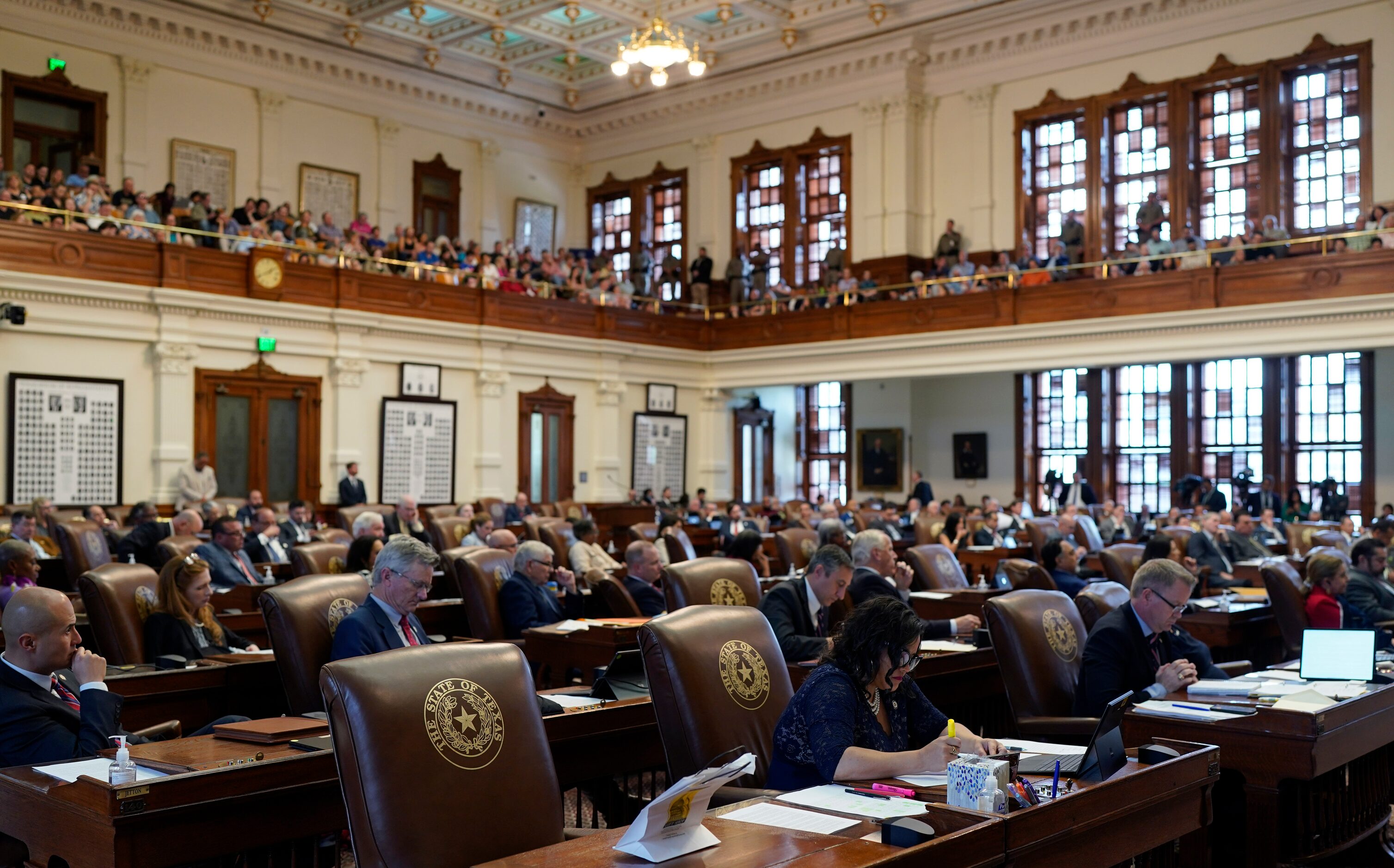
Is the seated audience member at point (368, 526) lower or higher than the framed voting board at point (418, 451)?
lower

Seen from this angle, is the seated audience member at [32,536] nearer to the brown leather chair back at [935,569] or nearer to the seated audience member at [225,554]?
the seated audience member at [225,554]

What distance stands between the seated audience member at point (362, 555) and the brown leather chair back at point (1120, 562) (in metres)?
4.68

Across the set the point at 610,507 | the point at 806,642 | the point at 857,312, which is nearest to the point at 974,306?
the point at 857,312

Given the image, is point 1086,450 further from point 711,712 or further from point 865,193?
point 711,712

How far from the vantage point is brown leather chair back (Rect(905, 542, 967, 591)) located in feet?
27.3

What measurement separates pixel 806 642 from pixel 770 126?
18.6 meters

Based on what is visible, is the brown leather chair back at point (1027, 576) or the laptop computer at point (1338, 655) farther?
the brown leather chair back at point (1027, 576)

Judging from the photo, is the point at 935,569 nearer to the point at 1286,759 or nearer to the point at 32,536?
the point at 1286,759

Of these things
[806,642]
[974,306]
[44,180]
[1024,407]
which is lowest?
[806,642]

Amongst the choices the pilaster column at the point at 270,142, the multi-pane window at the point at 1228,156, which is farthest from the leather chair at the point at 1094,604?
the pilaster column at the point at 270,142

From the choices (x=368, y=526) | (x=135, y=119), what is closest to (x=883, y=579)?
(x=368, y=526)

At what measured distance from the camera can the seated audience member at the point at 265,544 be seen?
10.4 meters

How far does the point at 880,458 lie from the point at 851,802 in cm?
1985

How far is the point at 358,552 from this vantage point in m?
7.57
